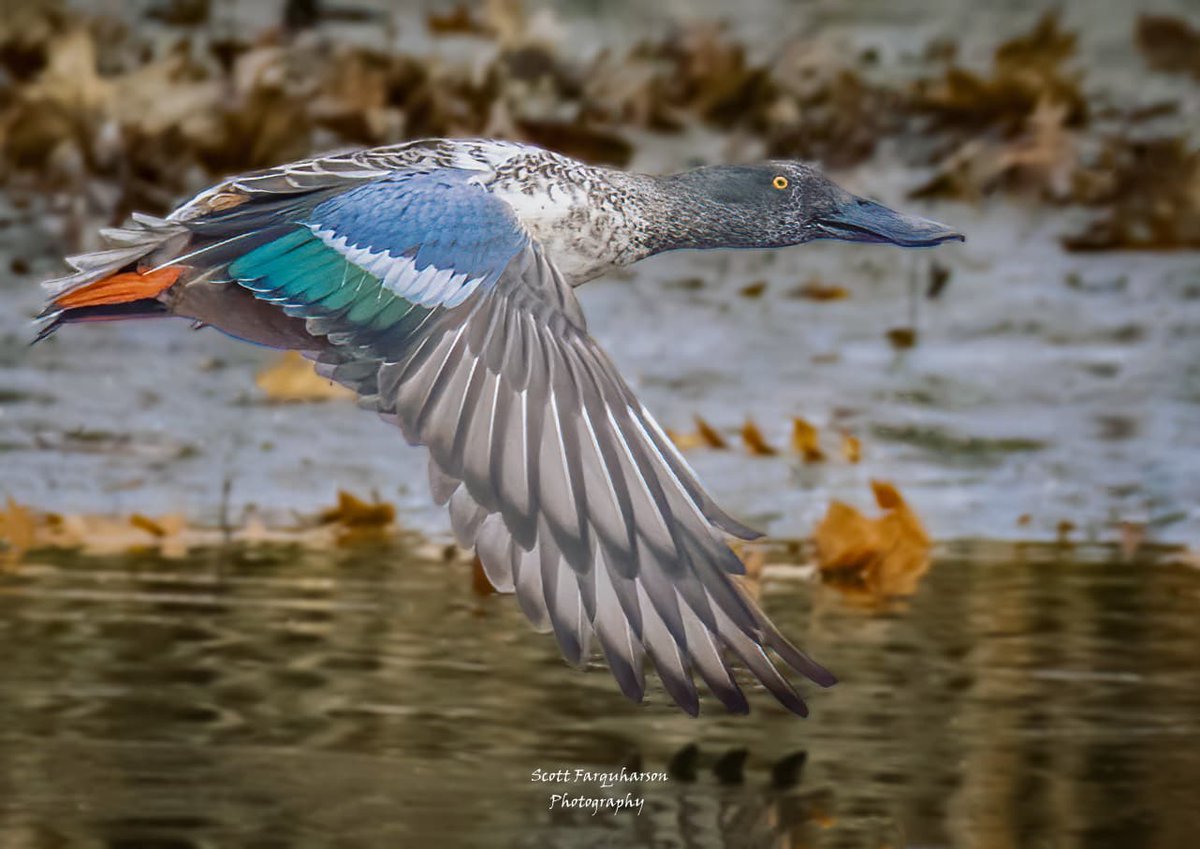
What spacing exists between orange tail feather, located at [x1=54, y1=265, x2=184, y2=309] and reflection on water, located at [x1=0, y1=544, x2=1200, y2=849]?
0.76m

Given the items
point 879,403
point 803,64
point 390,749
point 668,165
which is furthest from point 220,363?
point 803,64

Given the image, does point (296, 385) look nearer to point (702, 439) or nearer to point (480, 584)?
point (702, 439)

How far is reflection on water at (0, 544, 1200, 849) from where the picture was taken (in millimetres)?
4359

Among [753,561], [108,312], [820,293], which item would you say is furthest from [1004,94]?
[108,312]

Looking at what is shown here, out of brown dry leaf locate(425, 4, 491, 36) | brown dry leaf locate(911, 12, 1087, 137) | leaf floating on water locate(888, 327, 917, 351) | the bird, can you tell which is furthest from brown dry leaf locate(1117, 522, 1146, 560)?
brown dry leaf locate(425, 4, 491, 36)

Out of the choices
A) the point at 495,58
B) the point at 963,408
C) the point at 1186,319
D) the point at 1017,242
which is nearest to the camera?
the point at 963,408

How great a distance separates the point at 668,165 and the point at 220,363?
10.8ft

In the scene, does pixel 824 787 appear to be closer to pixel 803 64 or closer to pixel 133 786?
pixel 133 786

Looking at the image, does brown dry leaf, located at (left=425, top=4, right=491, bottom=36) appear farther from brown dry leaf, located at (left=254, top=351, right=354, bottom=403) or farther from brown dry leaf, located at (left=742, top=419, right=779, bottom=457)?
brown dry leaf, located at (left=742, top=419, right=779, bottom=457)

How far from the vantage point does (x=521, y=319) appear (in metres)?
4.90

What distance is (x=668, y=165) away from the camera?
37.4 feet

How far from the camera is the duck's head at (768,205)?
19.7ft

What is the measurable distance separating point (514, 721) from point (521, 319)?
839mm

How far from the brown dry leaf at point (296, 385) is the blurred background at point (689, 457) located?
2cm
